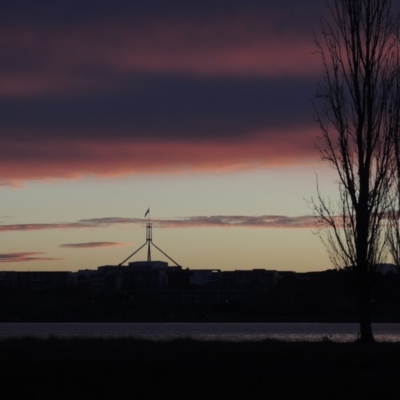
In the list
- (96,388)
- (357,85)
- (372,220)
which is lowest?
(96,388)

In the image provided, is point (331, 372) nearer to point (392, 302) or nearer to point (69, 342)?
point (69, 342)

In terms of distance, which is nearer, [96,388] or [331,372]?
[96,388]

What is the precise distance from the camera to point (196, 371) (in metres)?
22.7

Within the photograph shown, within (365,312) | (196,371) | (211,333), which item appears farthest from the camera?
(211,333)

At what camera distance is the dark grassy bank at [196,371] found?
2023 cm

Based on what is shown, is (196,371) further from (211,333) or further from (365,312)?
(211,333)

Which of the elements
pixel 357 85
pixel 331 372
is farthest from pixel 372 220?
pixel 331 372

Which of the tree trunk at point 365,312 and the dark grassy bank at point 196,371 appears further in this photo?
the tree trunk at point 365,312

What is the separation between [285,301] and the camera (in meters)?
144

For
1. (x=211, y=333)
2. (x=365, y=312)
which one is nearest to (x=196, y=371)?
(x=365, y=312)

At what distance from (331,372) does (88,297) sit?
131482 mm

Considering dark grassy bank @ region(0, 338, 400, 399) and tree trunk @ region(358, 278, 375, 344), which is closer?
dark grassy bank @ region(0, 338, 400, 399)

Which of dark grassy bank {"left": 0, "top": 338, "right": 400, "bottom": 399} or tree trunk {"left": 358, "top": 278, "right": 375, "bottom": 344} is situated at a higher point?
tree trunk {"left": 358, "top": 278, "right": 375, "bottom": 344}

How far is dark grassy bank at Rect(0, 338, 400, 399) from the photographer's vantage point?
2023cm
